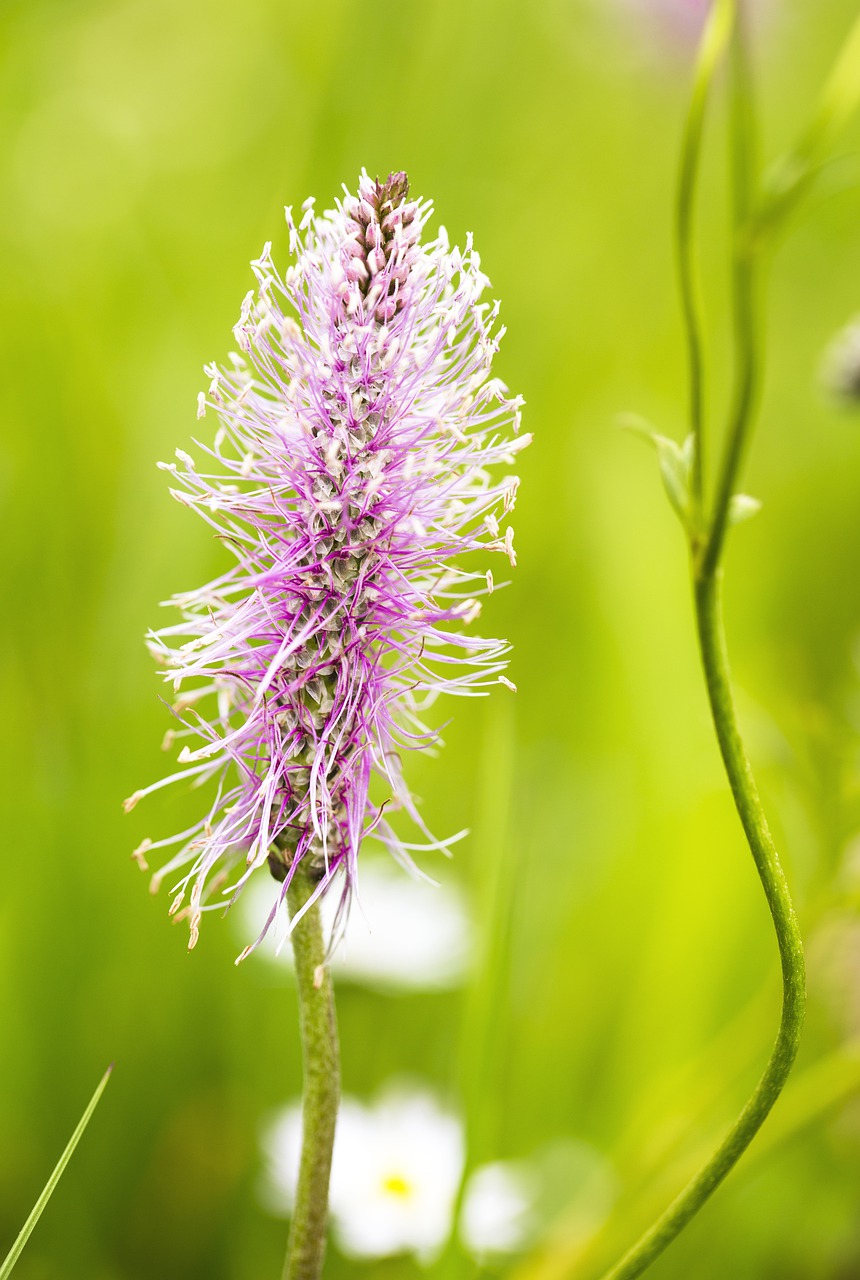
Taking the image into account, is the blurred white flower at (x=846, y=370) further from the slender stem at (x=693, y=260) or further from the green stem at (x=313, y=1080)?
the green stem at (x=313, y=1080)

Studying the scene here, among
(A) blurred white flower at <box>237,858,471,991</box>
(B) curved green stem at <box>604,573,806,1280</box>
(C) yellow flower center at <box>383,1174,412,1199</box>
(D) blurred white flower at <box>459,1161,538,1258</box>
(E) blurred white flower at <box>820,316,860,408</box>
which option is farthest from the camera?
(A) blurred white flower at <box>237,858,471,991</box>

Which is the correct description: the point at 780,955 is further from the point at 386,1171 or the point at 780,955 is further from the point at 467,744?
the point at 467,744

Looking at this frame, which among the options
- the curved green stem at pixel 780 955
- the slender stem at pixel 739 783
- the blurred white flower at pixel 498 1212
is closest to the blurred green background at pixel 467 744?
the blurred white flower at pixel 498 1212

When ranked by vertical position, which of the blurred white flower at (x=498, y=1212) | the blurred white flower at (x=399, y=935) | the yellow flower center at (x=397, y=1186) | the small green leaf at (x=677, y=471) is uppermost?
the small green leaf at (x=677, y=471)

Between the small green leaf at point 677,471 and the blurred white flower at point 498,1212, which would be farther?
the blurred white flower at point 498,1212

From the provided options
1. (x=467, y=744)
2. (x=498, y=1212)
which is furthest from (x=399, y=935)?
(x=467, y=744)

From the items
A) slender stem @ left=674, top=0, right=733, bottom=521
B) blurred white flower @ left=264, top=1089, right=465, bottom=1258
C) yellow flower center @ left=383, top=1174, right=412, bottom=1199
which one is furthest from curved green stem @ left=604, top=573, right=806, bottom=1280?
yellow flower center @ left=383, top=1174, right=412, bottom=1199

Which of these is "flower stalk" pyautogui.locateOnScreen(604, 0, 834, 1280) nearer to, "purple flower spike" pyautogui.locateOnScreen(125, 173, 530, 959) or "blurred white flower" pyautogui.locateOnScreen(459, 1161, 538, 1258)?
"purple flower spike" pyautogui.locateOnScreen(125, 173, 530, 959)

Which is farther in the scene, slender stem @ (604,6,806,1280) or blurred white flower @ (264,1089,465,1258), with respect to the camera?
blurred white flower @ (264,1089,465,1258)
